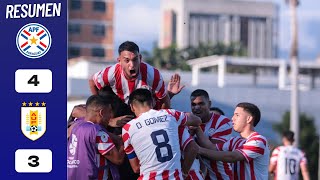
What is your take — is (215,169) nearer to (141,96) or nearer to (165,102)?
(165,102)

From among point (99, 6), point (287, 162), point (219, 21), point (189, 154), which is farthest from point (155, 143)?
point (219, 21)

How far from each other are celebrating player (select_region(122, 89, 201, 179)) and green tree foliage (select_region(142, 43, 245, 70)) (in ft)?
229

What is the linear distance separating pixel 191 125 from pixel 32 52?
2.22 m

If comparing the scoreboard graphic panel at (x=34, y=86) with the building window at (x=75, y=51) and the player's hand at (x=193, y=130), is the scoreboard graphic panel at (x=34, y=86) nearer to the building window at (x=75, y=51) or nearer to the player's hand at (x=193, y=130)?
the player's hand at (x=193, y=130)

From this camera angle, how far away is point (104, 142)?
852cm

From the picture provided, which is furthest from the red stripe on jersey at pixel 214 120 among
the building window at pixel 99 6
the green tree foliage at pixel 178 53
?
the building window at pixel 99 6

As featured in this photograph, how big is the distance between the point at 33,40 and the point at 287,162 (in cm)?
1318

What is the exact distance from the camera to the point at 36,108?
22.4 ft

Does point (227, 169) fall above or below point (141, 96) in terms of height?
below

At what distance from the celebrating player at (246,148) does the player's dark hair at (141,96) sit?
3.37 ft

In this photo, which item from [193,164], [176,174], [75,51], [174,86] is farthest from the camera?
[75,51]

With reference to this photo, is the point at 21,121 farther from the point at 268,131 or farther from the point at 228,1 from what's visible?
the point at 228,1

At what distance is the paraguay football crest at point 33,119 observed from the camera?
6.81 meters

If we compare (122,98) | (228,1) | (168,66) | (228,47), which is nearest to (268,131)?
(122,98)
